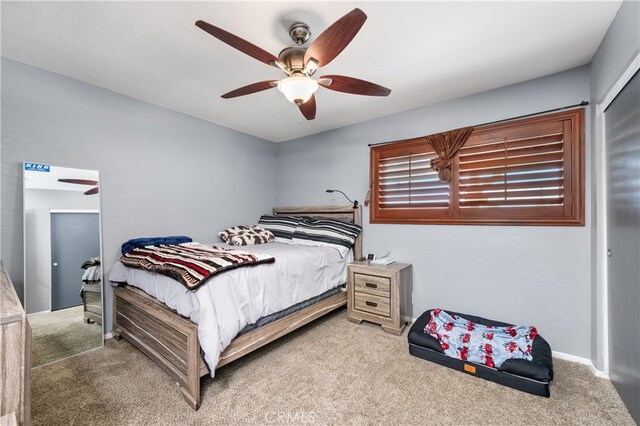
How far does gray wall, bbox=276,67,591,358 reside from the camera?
226cm

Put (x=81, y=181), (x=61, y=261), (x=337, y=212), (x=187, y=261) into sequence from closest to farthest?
(x=187, y=261), (x=61, y=261), (x=81, y=181), (x=337, y=212)

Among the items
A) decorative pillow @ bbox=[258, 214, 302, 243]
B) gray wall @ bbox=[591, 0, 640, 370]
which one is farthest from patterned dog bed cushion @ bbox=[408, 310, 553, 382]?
decorative pillow @ bbox=[258, 214, 302, 243]

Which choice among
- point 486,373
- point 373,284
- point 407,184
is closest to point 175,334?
point 373,284

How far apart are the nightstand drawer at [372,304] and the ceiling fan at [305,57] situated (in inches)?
77.4

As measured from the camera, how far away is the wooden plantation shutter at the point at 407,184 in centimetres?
295

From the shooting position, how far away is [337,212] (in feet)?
12.2

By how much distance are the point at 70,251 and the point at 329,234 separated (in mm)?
2505

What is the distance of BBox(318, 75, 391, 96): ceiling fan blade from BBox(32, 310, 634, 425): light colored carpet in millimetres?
2038

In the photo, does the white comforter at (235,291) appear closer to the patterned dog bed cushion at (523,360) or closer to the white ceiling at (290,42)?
the patterned dog bed cushion at (523,360)

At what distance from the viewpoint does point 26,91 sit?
2229 mm

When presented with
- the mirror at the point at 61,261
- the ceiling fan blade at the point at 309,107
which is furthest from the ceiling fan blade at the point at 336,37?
the mirror at the point at 61,261

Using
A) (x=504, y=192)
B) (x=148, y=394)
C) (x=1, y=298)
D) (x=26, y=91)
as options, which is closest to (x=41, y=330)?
(x=148, y=394)

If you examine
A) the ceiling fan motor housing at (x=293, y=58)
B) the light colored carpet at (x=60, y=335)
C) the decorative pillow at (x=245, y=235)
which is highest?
the ceiling fan motor housing at (x=293, y=58)

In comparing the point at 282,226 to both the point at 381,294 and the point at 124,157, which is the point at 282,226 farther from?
the point at 124,157
